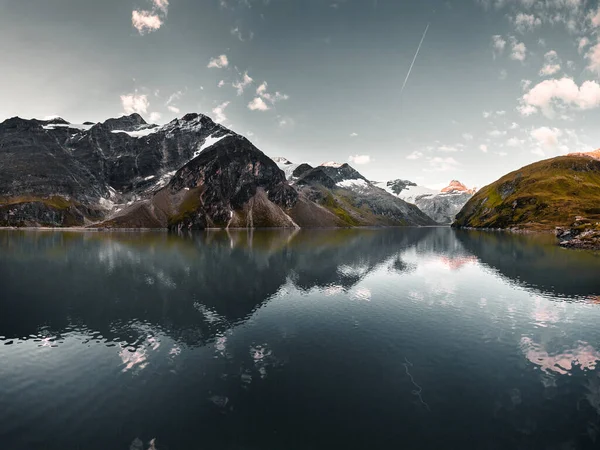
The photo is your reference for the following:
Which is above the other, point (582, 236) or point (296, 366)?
point (582, 236)

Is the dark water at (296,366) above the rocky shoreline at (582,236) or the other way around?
the other way around

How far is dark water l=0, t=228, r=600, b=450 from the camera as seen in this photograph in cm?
2275

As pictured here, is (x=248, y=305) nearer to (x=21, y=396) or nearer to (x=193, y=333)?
(x=193, y=333)

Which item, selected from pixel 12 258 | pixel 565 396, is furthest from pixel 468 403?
pixel 12 258

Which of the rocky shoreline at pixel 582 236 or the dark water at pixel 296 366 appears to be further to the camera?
the rocky shoreline at pixel 582 236

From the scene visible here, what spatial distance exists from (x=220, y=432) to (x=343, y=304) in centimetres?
3649

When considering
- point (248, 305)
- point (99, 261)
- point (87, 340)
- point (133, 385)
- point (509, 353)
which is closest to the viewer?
point (133, 385)

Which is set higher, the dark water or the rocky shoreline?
the rocky shoreline

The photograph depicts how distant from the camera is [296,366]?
1294 inches

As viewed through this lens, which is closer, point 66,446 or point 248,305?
point 66,446

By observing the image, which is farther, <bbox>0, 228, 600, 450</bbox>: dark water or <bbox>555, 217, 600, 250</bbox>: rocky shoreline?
<bbox>555, 217, 600, 250</bbox>: rocky shoreline

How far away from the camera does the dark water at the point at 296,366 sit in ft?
74.6

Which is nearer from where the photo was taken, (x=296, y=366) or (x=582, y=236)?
(x=296, y=366)

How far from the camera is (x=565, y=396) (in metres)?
27.9
